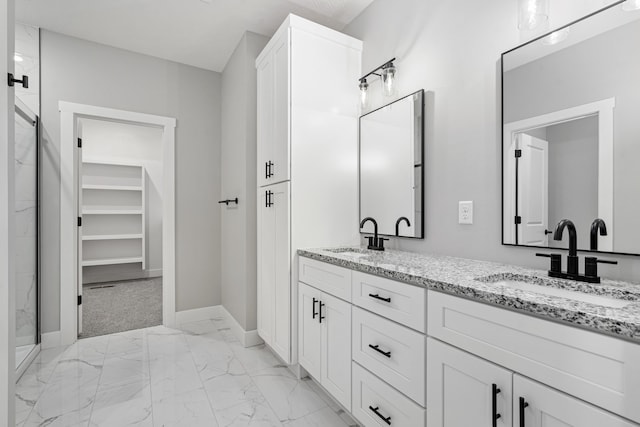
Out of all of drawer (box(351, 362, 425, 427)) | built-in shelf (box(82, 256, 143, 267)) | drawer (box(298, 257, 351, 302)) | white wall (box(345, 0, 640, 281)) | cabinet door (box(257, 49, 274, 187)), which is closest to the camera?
drawer (box(351, 362, 425, 427))

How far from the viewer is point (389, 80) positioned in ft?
6.60

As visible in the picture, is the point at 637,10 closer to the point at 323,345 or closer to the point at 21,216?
the point at 323,345

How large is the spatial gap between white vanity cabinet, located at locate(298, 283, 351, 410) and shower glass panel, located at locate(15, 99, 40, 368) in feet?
6.61

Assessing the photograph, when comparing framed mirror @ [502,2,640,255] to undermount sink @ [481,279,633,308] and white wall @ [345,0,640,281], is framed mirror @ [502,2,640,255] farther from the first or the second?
undermount sink @ [481,279,633,308]

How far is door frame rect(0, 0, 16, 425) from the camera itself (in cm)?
113

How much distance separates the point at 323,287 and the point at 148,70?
2.81 m

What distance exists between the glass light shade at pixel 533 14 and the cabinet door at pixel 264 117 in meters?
1.57

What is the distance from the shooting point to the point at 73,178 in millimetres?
2729

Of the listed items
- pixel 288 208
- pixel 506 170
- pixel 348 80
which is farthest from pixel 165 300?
pixel 506 170

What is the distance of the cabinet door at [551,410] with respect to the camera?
0.72 metres

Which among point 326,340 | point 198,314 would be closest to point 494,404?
point 326,340

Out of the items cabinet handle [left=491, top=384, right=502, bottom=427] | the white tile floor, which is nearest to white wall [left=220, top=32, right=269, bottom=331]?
the white tile floor

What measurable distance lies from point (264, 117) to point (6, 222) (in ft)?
5.53

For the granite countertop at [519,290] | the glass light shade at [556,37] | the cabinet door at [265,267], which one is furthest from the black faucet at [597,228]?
the cabinet door at [265,267]
